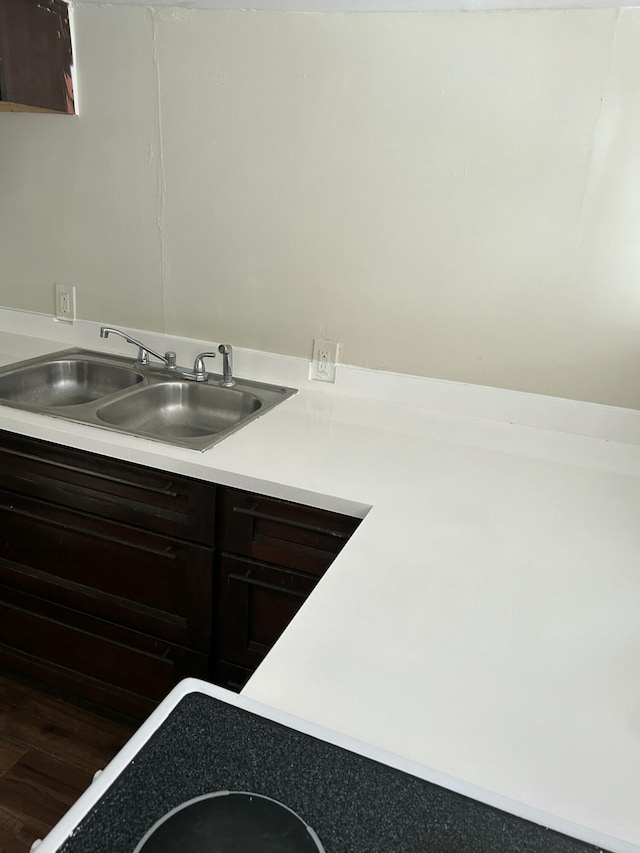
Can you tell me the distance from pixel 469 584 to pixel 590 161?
1.14 meters

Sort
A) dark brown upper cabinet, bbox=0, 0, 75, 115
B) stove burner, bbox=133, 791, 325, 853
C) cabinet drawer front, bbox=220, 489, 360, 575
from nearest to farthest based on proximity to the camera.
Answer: stove burner, bbox=133, 791, 325, 853 < cabinet drawer front, bbox=220, 489, 360, 575 < dark brown upper cabinet, bbox=0, 0, 75, 115

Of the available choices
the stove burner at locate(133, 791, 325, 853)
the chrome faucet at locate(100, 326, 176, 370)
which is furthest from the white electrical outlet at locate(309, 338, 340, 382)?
the stove burner at locate(133, 791, 325, 853)

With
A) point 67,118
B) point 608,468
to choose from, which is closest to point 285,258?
point 67,118

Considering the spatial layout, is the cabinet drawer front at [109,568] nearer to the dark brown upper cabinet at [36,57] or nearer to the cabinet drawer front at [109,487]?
the cabinet drawer front at [109,487]

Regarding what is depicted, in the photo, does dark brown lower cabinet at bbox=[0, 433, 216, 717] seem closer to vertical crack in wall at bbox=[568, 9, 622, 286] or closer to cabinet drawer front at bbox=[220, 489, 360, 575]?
cabinet drawer front at bbox=[220, 489, 360, 575]

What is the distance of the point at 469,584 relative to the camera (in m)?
1.09

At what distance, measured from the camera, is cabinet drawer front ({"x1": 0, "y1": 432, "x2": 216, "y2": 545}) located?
1.55m

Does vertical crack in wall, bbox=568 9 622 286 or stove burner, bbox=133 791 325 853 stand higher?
vertical crack in wall, bbox=568 9 622 286

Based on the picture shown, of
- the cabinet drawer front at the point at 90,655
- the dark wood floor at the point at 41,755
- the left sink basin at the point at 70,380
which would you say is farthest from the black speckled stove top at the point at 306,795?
the left sink basin at the point at 70,380

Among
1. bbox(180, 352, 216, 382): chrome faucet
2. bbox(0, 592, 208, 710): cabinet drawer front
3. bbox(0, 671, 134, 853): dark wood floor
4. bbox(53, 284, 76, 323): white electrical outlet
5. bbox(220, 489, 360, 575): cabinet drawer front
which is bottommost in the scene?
bbox(0, 671, 134, 853): dark wood floor

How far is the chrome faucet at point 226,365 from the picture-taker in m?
2.03

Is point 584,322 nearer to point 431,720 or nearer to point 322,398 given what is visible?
point 322,398

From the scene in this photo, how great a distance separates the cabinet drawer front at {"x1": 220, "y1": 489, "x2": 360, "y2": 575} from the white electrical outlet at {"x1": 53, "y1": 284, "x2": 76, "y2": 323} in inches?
46.9

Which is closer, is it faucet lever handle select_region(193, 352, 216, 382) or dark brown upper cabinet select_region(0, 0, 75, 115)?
dark brown upper cabinet select_region(0, 0, 75, 115)
